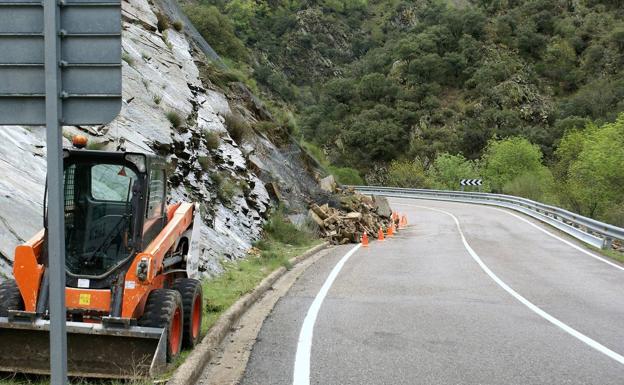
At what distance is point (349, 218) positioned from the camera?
940 inches

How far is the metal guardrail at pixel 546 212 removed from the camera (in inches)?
760

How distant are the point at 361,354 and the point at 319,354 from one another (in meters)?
0.47

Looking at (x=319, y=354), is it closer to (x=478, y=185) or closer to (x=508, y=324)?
(x=508, y=324)

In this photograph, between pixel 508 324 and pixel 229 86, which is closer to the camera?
pixel 508 324

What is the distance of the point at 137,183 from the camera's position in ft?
19.4

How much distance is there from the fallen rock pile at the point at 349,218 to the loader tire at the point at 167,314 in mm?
15631

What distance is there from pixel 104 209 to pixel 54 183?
2572mm

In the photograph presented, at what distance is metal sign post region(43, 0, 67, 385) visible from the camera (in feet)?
11.3

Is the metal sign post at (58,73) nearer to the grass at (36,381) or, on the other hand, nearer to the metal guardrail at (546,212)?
the grass at (36,381)

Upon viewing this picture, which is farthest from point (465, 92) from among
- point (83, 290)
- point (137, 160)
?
point (83, 290)

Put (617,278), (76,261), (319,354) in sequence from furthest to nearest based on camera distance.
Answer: (617,278) → (319,354) → (76,261)

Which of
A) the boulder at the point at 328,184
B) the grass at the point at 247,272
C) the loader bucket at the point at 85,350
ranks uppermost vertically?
the boulder at the point at 328,184

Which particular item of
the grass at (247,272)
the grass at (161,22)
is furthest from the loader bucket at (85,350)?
the grass at (161,22)

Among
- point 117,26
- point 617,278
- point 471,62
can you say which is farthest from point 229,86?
point 471,62
